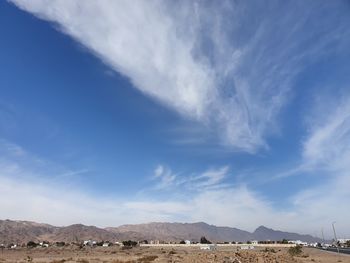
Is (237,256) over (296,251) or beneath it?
beneath

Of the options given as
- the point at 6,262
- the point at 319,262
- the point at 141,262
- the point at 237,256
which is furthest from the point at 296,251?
the point at 6,262

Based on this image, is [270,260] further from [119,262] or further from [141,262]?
[119,262]

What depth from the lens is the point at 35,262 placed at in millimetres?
66375

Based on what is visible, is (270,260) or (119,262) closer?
(270,260)

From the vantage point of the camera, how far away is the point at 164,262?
5703 cm

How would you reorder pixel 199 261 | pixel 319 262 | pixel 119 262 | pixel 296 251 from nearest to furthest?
pixel 199 261 → pixel 119 262 → pixel 319 262 → pixel 296 251

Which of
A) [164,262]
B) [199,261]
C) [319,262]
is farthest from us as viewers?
[319,262]

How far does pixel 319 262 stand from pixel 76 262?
135 feet

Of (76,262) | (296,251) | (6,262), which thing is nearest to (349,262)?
(296,251)

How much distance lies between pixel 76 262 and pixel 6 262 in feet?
36.7

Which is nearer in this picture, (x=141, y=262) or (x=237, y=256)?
(x=237, y=256)

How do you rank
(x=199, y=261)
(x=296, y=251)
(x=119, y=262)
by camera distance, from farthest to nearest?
(x=296, y=251), (x=119, y=262), (x=199, y=261)

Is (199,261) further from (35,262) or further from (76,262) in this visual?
(35,262)

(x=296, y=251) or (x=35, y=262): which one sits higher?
(x=296, y=251)
